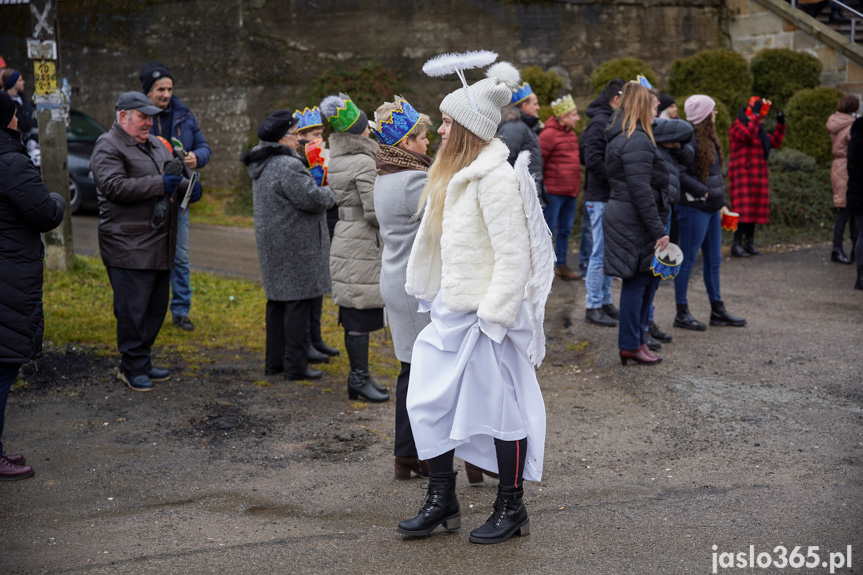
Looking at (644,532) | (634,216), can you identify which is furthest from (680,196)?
(644,532)

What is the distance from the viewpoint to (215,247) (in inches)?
492

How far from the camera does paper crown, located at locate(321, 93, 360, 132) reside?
6.27 m

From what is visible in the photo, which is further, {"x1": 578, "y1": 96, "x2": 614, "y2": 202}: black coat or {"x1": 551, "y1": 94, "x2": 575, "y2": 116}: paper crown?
{"x1": 551, "y1": 94, "x2": 575, "y2": 116}: paper crown

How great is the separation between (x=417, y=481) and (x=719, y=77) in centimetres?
1249

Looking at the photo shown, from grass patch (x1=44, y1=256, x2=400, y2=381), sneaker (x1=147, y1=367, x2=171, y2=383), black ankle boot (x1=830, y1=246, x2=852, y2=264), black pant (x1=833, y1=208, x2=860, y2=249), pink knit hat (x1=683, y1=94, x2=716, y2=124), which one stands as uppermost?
pink knit hat (x1=683, y1=94, x2=716, y2=124)

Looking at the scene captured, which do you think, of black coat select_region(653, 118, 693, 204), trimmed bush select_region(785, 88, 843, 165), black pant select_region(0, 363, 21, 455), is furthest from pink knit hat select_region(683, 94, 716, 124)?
trimmed bush select_region(785, 88, 843, 165)

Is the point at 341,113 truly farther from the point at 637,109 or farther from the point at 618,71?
the point at 618,71

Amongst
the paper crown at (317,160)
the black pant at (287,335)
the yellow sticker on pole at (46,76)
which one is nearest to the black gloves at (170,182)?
the black pant at (287,335)

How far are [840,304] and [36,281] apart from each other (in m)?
7.53

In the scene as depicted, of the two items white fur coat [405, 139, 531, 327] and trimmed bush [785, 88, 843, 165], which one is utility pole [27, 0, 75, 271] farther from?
trimmed bush [785, 88, 843, 165]

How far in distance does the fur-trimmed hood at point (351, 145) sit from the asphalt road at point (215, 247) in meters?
4.41

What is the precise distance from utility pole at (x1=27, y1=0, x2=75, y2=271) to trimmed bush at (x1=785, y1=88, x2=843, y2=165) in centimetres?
1121

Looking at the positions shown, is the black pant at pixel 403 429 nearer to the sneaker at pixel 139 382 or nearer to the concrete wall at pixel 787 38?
the sneaker at pixel 139 382

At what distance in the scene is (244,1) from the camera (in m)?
16.6
